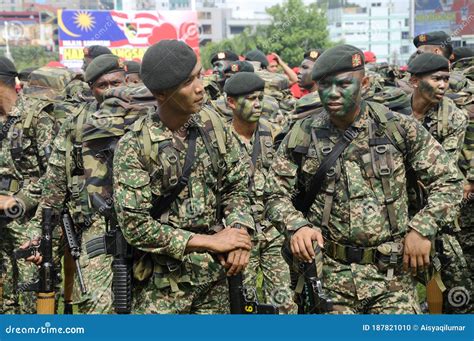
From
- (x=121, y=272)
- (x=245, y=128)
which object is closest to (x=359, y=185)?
(x=121, y=272)

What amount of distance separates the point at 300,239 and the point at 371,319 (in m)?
0.54

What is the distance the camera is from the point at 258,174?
751cm

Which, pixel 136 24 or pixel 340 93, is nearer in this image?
pixel 340 93

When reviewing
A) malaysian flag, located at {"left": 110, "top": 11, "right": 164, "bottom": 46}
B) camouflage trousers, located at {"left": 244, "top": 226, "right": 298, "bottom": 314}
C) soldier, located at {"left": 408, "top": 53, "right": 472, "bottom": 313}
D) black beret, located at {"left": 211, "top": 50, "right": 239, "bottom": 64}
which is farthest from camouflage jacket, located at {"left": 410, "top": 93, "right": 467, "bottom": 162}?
malaysian flag, located at {"left": 110, "top": 11, "right": 164, "bottom": 46}

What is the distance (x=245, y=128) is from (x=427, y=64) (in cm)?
175

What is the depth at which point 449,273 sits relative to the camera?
7.39m

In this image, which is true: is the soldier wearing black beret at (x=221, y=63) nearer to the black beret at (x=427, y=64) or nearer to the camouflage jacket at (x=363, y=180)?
the black beret at (x=427, y=64)

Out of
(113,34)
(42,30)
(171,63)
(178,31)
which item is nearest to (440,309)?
(171,63)

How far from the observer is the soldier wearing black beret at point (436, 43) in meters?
10.0

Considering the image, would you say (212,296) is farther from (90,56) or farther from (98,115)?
(90,56)

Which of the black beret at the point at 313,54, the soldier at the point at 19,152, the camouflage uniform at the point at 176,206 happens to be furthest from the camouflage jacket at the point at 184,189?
the black beret at the point at 313,54

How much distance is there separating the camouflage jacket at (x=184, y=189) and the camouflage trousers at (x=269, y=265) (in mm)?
2612

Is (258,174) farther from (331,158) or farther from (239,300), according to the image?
(239,300)

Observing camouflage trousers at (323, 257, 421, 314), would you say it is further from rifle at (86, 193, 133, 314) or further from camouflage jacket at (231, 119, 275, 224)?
camouflage jacket at (231, 119, 275, 224)
